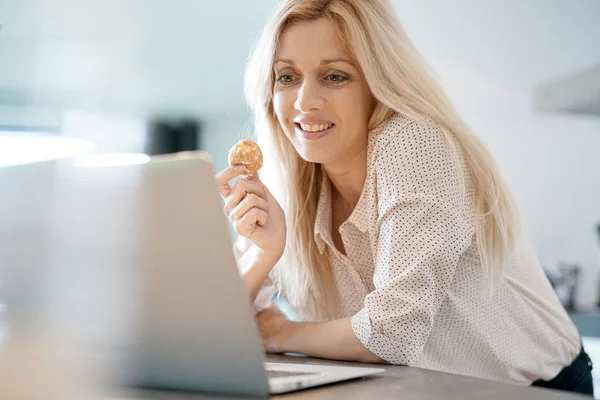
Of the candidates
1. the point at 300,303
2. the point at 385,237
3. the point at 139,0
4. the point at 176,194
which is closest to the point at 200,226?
the point at 176,194

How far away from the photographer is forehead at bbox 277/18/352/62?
1402 mm

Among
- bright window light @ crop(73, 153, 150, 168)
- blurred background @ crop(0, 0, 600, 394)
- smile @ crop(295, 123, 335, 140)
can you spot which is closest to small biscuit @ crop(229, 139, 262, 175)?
smile @ crop(295, 123, 335, 140)

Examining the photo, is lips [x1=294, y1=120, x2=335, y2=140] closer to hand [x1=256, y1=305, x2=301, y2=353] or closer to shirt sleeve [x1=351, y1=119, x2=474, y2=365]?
shirt sleeve [x1=351, y1=119, x2=474, y2=365]

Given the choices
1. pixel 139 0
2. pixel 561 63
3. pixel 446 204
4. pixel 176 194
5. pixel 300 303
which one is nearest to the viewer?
pixel 176 194

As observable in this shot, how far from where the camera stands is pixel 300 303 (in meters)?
1.56

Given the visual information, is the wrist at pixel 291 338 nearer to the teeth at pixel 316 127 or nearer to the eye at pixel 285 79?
the teeth at pixel 316 127

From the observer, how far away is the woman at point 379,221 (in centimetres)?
119

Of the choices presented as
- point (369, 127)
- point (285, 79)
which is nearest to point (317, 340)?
point (369, 127)

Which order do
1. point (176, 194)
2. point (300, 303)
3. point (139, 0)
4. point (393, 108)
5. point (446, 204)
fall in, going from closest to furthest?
1. point (176, 194)
2. point (446, 204)
3. point (393, 108)
4. point (300, 303)
5. point (139, 0)

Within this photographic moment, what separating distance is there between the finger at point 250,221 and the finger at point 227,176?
0.11m

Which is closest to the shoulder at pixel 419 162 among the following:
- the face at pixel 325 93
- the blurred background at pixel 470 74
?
the face at pixel 325 93

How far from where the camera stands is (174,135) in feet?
20.1

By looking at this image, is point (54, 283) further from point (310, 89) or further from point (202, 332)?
point (310, 89)

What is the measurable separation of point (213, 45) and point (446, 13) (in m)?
1.61
